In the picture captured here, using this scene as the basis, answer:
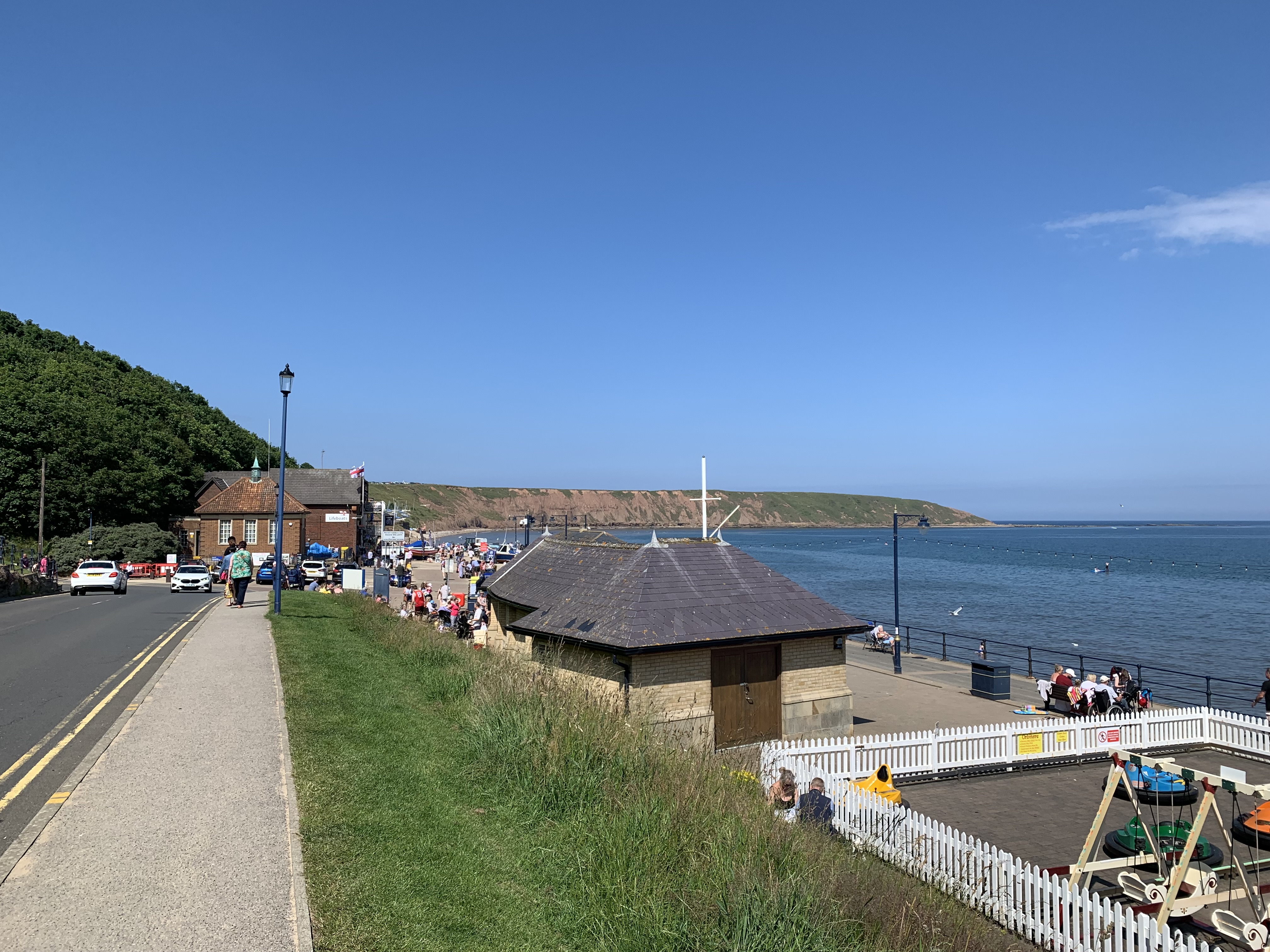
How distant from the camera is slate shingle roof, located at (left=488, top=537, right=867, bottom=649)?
14.9 meters

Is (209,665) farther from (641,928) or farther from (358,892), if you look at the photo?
(641,928)

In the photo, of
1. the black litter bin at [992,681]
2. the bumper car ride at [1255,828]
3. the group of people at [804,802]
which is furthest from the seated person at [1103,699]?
the group of people at [804,802]

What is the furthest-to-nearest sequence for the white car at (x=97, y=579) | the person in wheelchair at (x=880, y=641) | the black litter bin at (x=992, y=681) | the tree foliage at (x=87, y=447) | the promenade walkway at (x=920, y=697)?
the tree foliage at (x=87, y=447) < the person in wheelchair at (x=880, y=641) < the white car at (x=97, y=579) < the black litter bin at (x=992, y=681) < the promenade walkway at (x=920, y=697)

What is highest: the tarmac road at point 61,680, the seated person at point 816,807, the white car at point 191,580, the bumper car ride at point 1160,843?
the tarmac road at point 61,680

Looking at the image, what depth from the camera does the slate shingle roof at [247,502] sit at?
63812 mm

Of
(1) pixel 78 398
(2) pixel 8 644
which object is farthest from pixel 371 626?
(1) pixel 78 398

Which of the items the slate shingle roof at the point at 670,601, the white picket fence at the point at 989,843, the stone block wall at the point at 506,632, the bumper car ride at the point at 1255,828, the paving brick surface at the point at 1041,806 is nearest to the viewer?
the white picket fence at the point at 989,843

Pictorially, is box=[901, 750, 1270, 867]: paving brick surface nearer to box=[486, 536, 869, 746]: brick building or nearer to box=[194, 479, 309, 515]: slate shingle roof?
box=[486, 536, 869, 746]: brick building

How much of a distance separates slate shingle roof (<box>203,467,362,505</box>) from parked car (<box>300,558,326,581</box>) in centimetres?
1601

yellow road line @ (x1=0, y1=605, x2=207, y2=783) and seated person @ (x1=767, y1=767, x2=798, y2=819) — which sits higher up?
yellow road line @ (x1=0, y1=605, x2=207, y2=783)

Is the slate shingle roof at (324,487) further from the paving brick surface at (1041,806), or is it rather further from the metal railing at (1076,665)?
the paving brick surface at (1041,806)

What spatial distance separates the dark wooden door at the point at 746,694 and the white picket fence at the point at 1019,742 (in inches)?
23.1

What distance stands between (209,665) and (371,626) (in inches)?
224

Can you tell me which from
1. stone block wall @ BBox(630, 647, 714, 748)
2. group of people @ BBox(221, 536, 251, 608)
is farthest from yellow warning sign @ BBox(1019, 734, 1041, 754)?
group of people @ BBox(221, 536, 251, 608)
